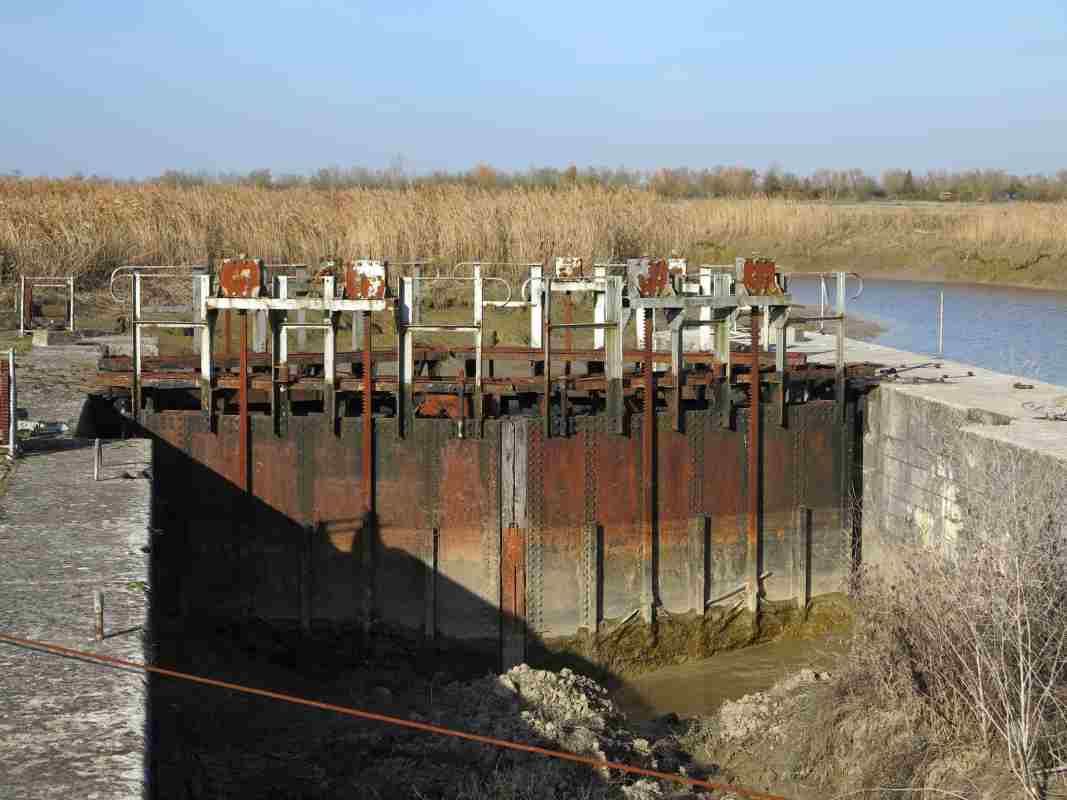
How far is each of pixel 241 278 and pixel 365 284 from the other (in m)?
1.10

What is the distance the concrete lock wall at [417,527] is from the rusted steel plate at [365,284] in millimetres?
1063

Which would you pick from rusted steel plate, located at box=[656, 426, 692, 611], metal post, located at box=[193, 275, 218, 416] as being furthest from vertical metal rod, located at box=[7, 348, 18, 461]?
rusted steel plate, located at box=[656, 426, 692, 611]

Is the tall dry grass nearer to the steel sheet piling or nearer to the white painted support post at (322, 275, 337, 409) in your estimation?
the white painted support post at (322, 275, 337, 409)

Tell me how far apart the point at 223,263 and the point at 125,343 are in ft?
22.1

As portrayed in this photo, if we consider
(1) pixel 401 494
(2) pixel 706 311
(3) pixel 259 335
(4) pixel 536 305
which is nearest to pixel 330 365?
(1) pixel 401 494

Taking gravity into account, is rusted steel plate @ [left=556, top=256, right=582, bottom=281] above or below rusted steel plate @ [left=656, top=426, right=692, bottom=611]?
above

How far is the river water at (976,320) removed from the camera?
23.9m

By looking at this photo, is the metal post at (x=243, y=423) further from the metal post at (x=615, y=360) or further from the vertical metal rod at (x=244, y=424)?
the metal post at (x=615, y=360)

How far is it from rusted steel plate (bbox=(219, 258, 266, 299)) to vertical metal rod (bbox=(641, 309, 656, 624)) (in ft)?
11.2

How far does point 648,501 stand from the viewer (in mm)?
13180

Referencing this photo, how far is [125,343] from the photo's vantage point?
1916 centimetres

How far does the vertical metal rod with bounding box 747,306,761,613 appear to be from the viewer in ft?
44.1

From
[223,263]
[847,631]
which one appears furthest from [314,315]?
[847,631]

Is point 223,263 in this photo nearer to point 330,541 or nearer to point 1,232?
point 330,541
